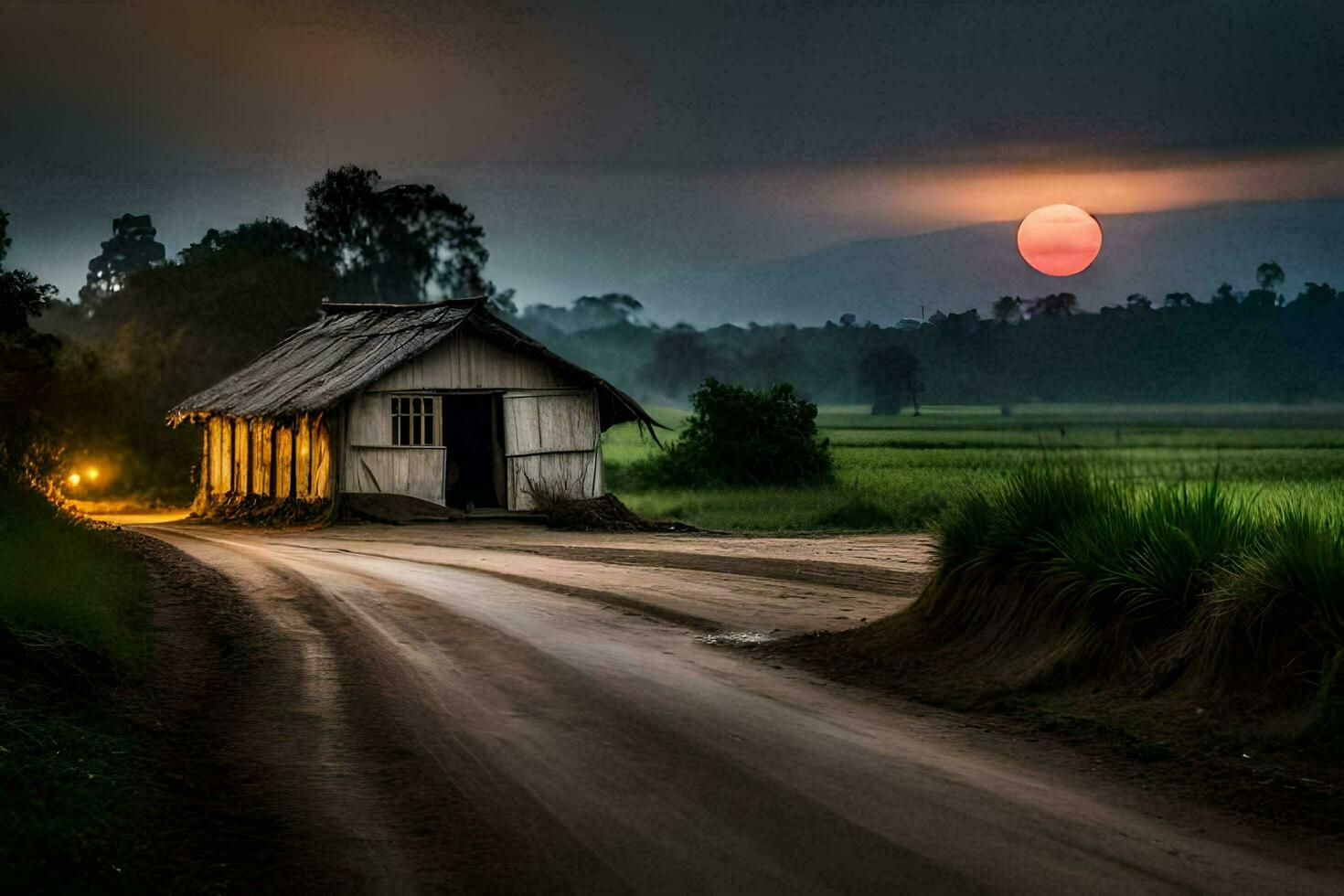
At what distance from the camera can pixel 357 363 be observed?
36.3m

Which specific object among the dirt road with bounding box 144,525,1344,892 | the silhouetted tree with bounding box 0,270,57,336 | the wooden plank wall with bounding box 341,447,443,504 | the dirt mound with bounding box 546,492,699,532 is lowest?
the dirt road with bounding box 144,525,1344,892

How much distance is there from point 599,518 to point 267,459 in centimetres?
1079

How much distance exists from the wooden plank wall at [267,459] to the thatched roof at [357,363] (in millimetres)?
729

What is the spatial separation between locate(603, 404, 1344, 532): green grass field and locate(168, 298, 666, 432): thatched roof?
16.1 feet

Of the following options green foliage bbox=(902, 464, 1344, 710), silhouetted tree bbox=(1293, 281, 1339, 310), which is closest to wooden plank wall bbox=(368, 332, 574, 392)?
green foliage bbox=(902, 464, 1344, 710)

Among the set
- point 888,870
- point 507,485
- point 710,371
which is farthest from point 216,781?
point 710,371

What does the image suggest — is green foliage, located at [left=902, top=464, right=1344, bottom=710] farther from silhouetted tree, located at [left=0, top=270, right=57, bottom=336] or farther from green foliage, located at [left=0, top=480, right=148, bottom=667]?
silhouetted tree, located at [left=0, top=270, right=57, bottom=336]

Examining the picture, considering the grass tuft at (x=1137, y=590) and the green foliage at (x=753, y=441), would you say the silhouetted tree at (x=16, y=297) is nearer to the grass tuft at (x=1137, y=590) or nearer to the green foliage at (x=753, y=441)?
the grass tuft at (x=1137, y=590)

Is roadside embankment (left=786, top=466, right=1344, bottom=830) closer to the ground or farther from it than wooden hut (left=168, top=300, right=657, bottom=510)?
closer to the ground

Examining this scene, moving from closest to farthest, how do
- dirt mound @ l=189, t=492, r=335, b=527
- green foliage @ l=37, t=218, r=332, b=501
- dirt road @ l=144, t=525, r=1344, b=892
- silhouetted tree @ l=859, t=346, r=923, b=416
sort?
dirt road @ l=144, t=525, r=1344, b=892 < dirt mound @ l=189, t=492, r=335, b=527 < green foliage @ l=37, t=218, r=332, b=501 < silhouetted tree @ l=859, t=346, r=923, b=416

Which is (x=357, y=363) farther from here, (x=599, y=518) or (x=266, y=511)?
(x=599, y=518)

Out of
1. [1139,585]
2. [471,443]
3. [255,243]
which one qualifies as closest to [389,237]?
[255,243]

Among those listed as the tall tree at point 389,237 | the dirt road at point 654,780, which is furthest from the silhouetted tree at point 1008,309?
the dirt road at point 654,780

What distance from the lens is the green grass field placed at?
41.2 ft
